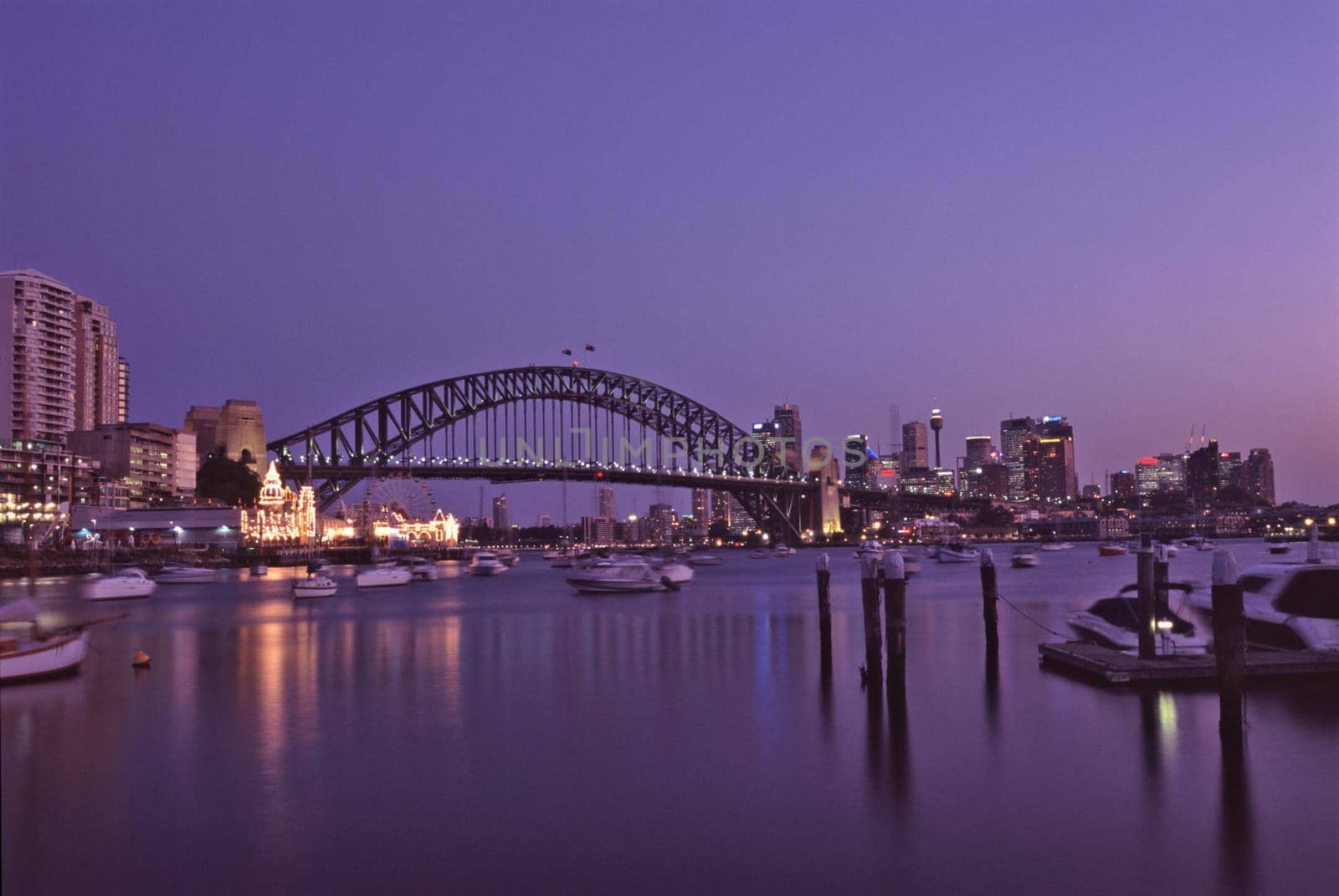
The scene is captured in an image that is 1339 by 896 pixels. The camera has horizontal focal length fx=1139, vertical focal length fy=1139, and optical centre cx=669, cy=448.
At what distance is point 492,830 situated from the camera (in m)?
12.8

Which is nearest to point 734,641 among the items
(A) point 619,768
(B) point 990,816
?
(A) point 619,768

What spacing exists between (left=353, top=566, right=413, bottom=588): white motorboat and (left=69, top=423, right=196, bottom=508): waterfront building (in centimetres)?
8342

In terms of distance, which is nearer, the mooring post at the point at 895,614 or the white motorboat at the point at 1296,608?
the mooring post at the point at 895,614

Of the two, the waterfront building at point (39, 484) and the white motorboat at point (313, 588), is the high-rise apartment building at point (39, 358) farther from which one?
the white motorboat at point (313, 588)

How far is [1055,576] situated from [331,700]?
6075 cm

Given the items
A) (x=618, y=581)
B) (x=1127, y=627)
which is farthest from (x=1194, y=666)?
(x=618, y=581)

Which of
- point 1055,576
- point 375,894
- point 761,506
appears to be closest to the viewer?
point 375,894

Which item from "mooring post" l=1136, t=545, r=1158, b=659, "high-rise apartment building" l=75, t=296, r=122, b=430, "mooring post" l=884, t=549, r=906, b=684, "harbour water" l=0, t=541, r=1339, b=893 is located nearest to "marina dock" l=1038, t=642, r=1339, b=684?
"mooring post" l=1136, t=545, r=1158, b=659

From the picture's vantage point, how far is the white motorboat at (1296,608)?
2123cm

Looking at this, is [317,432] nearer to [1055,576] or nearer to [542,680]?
[1055,576]

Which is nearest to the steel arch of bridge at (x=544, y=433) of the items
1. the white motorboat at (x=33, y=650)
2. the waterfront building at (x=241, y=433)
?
the waterfront building at (x=241, y=433)

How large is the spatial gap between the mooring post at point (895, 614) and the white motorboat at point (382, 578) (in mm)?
52650

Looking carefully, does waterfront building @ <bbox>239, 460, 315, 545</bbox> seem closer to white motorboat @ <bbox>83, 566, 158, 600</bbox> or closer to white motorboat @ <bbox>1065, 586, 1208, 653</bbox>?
white motorboat @ <bbox>83, 566, 158, 600</bbox>

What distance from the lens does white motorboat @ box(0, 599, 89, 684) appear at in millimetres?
23688
